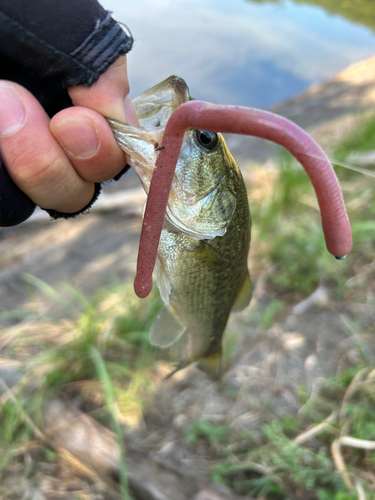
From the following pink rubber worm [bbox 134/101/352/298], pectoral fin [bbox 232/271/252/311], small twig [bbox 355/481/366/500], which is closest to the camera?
pink rubber worm [bbox 134/101/352/298]

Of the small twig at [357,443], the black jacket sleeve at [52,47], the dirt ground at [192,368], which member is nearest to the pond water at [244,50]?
the dirt ground at [192,368]

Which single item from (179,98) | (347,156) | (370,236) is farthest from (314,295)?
(179,98)

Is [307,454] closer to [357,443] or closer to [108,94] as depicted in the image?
[357,443]

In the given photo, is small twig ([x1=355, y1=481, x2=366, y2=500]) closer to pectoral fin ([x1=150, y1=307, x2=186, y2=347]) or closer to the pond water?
pectoral fin ([x1=150, y1=307, x2=186, y2=347])

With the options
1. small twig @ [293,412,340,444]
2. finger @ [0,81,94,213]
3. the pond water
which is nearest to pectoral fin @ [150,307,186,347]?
finger @ [0,81,94,213]

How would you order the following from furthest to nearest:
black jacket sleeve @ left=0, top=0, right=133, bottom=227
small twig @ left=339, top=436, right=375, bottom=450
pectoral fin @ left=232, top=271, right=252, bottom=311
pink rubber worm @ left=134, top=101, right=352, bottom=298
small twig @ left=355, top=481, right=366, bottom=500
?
1. small twig @ left=339, top=436, right=375, bottom=450
2. small twig @ left=355, top=481, right=366, bottom=500
3. pectoral fin @ left=232, top=271, right=252, bottom=311
4. black jacket sleeve @ left=0, top=0, right=133, bottom=227
5. pink rubber worm @ left=134, top=101, right=352, bottom=298

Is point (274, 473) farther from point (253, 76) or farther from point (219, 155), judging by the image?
point (253, 76)

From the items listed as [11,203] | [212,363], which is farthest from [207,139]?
[212,363]
